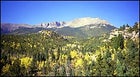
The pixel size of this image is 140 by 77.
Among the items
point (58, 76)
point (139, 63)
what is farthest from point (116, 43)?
point (139, 63)

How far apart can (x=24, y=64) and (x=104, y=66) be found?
9591cm

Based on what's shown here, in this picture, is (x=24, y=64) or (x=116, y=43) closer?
(x=116, y=43)

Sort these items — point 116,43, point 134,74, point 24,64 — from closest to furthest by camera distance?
1. point 134,74
2. point 116,43
3. point 24,64

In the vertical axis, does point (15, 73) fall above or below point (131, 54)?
below

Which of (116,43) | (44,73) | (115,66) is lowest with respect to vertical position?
(44,73)

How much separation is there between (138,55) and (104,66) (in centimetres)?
1791

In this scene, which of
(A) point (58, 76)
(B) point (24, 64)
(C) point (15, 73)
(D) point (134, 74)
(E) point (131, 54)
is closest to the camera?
(D) point (134, 74)

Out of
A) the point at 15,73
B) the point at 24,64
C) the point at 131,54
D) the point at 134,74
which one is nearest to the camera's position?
the point at 134,74

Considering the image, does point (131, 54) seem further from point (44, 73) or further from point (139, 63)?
point (44, 73)

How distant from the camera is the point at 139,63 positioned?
107375 millimetres

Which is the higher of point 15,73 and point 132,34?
point 132,34

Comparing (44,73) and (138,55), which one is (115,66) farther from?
(44,73)

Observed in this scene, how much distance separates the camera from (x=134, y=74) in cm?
10081

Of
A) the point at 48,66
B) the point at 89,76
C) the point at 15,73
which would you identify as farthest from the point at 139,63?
the point at 48,66
